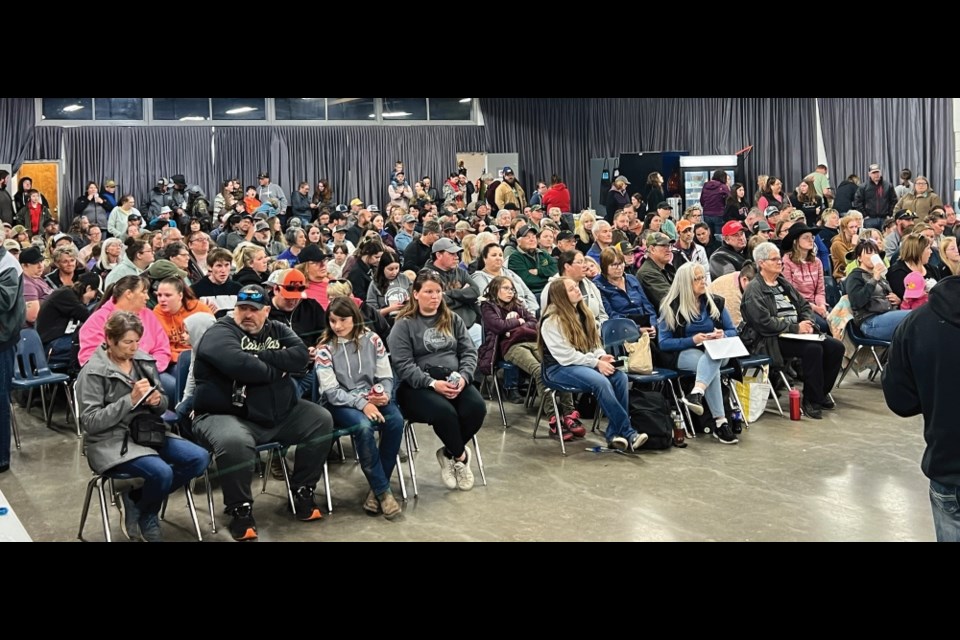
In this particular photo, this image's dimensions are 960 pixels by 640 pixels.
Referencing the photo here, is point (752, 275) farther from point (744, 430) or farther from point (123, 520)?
point (123, 520)

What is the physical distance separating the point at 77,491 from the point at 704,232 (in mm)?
5685

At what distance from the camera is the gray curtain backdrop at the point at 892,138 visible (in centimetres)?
1330

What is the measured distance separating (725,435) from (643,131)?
11546mm

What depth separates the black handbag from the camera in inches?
166

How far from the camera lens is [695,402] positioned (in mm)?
6113

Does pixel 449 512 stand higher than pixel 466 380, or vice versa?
pixel 466 380

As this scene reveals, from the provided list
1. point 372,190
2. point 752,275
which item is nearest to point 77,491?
point 752,275

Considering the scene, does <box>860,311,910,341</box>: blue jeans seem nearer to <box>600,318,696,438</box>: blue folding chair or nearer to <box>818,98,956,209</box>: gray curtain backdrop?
<box>600,318,696,438</box>: blue folding chair

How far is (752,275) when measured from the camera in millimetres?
6941

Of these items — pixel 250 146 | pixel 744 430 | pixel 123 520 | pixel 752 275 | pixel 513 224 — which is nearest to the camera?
pixel 123 520

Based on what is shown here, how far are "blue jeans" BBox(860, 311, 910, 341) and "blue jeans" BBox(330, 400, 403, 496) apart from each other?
381 cm

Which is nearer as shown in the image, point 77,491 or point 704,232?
point 77,491

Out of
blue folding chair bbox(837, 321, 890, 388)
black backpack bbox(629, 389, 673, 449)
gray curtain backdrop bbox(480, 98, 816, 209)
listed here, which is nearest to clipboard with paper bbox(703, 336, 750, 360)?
black backpack bbox(629, 389, 673, 449)

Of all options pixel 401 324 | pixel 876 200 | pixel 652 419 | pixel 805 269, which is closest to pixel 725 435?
pixel 652 419
